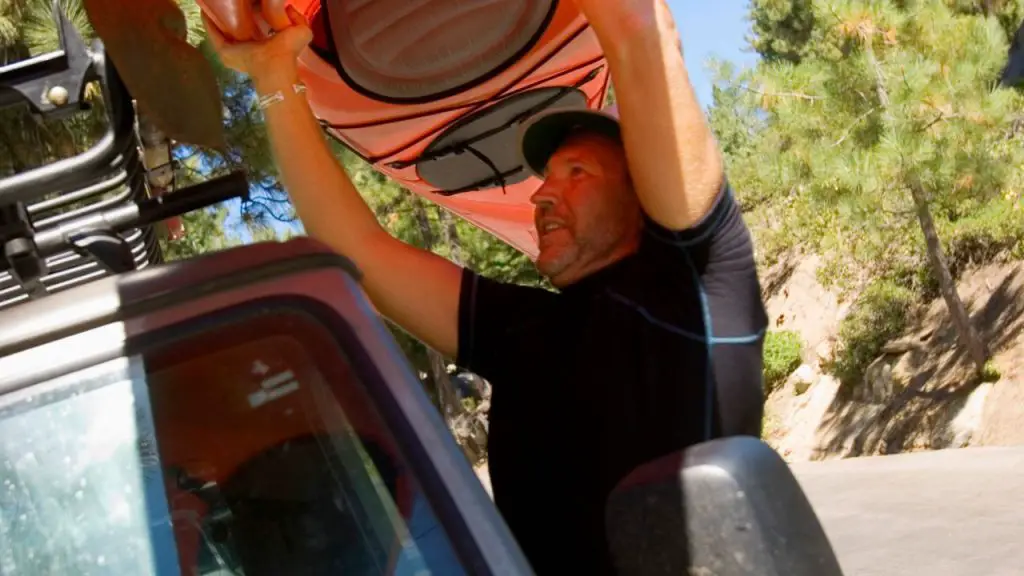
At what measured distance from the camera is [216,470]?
47.6 inches

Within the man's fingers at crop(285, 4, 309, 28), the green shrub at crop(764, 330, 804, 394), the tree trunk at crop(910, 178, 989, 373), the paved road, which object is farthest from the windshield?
the green shrub at crop(764, 330, 804, 394)

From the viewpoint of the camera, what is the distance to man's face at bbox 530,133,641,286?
196 centimetres

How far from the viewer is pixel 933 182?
353 inches

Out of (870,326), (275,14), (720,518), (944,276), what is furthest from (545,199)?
(870,326)

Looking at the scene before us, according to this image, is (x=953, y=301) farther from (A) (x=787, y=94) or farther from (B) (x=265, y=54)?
(B) (x=265, y=54)

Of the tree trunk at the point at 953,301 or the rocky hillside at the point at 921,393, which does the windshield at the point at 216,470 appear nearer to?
the rocky hillside at the point at 921,393

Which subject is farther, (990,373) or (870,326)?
(870,326)

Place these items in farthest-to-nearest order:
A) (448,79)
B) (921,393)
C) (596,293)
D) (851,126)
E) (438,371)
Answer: (438,371) < (921,393) < (851,126) < (448,79) < (596,293)

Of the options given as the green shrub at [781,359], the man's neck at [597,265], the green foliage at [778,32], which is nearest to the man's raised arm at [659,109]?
the man's neck at [597,265]

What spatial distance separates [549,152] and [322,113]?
0.80m

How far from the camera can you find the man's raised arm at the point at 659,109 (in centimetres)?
157

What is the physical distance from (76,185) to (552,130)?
95cm

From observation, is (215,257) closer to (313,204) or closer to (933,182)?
(313,204)

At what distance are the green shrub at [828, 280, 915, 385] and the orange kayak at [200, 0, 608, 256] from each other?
11.7m
